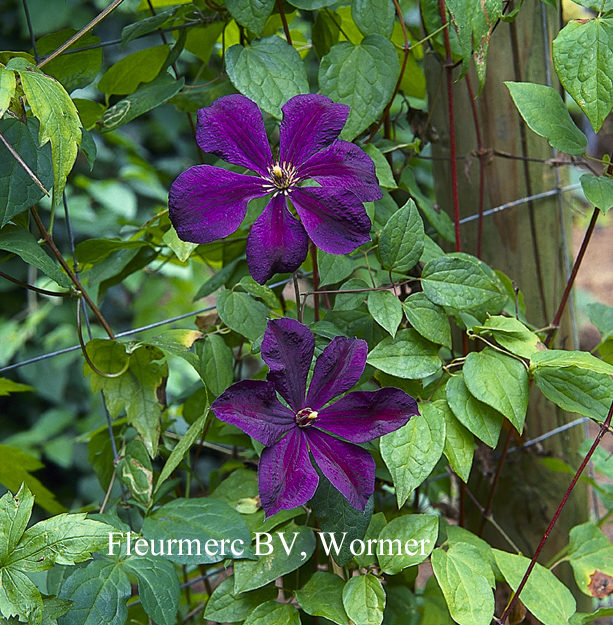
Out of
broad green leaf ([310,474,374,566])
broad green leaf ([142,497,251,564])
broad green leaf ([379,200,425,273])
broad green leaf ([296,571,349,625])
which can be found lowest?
broad green leaf ([296,571,349,625])

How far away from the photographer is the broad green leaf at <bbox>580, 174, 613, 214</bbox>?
2.07 feet

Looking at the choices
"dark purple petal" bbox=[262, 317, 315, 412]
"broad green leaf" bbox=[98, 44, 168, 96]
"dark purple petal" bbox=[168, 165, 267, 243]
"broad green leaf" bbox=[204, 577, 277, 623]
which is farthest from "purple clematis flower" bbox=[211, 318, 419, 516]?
"broad green leaf" bbox=[98, 44, 168, 96]

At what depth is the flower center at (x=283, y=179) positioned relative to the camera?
1.90 feet

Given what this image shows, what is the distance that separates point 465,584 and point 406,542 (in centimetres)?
7

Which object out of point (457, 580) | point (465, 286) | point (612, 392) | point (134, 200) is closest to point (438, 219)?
point (465, 286)

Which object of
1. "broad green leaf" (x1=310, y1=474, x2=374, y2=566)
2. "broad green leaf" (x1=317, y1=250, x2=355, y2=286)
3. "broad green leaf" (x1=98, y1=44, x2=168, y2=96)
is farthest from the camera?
"broad green leaf" (x1=98, y1=44, x2=168, y2=96)

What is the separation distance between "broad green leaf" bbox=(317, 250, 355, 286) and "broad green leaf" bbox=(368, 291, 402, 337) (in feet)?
0.23

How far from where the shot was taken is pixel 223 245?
3.05 feet

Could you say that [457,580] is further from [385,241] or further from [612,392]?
[385,241]

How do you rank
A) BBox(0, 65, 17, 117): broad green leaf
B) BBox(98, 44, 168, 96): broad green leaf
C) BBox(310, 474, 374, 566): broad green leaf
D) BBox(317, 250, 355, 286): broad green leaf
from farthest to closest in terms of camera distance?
BBox(98, 44, 168, 96): broad green leaf → BBox(317, 250, 355, 286): broad green leaf → BBox(310, 474, 374, 566): broad green leaf → BBox(0, 65, 17, 117): broad green leaf

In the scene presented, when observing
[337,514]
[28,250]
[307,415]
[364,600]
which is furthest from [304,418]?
[28,250]

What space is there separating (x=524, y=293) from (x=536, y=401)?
0.56ft

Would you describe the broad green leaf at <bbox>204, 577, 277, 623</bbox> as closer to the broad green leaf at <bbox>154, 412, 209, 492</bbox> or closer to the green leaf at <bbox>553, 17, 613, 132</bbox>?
the broad green leaf at <bbox>154, 412, 209, 492</bbox>

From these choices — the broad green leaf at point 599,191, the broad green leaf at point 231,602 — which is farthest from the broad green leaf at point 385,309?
the broad green leaf at point 231,602
